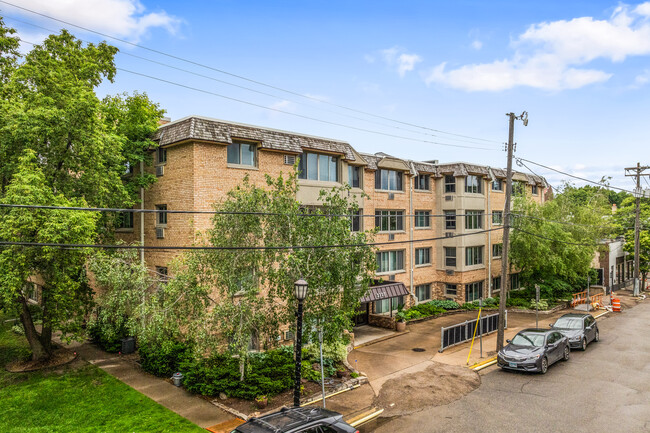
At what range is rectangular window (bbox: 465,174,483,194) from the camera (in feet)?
108

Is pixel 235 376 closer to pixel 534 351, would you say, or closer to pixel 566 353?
pixel 534 351

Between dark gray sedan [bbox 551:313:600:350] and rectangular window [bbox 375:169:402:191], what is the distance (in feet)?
40.7

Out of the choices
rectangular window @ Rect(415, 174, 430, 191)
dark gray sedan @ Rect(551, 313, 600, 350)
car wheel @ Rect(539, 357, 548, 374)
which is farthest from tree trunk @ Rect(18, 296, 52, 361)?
rectangular window @ Rect(415, 174, 430, 191)

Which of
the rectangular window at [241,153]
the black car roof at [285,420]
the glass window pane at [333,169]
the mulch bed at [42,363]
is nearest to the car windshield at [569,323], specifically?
the glass window pane at [333,169]

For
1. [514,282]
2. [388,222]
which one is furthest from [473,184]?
[514,282]

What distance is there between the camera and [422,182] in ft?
105

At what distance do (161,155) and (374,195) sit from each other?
12.9 meters

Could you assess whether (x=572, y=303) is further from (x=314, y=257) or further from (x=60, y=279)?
(x=60, y=279)

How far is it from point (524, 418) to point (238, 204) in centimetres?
1081

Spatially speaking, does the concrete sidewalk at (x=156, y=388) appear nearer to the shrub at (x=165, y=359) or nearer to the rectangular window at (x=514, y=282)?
the shrub at (x=165, y=359)

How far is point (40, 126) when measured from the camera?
1585cm

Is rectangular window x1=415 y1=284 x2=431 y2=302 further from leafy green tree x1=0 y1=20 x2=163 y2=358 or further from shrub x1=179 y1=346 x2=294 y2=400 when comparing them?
leafy green tree x1=0 y1=20 x2=163 y2=358

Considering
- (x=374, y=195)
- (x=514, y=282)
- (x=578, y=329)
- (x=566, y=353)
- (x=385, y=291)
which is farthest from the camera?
(x=514, y=282)

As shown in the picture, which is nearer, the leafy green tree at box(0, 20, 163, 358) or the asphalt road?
the asphalt road
